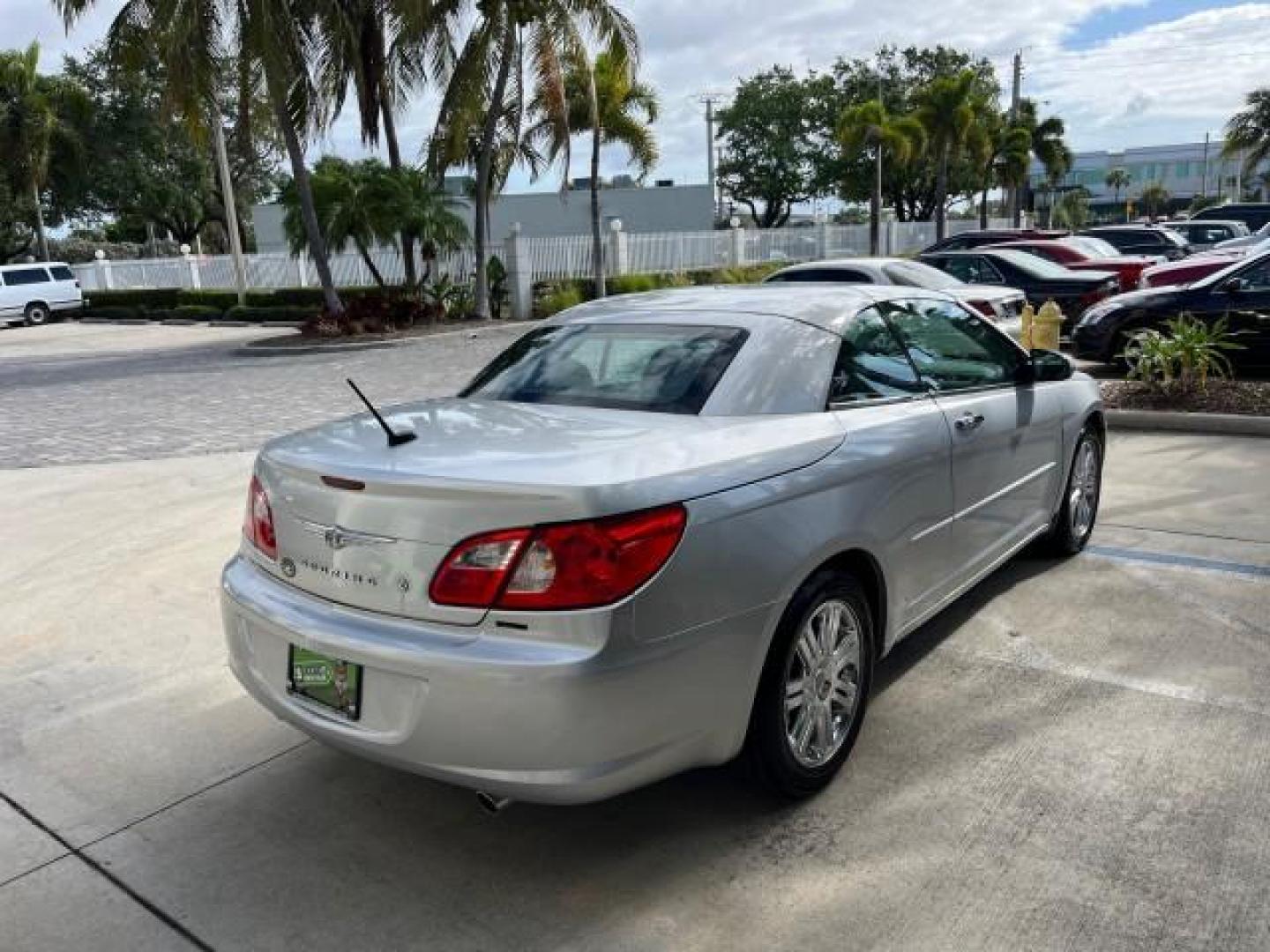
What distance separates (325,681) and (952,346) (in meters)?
2.89

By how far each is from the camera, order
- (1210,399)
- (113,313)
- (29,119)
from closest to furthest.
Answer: (1210,399) → (113,313) → (29,119)

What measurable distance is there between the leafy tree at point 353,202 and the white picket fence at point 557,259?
2878 mm

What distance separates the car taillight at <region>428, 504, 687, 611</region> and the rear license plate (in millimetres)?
395

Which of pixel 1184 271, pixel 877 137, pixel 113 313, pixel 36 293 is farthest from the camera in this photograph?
pixel 877 137

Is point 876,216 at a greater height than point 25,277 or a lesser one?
greater

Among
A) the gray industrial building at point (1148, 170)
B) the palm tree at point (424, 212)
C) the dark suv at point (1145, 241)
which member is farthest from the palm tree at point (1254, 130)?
the gray industrial building at point (1148, 170)

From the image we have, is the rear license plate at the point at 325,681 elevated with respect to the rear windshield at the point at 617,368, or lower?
lower

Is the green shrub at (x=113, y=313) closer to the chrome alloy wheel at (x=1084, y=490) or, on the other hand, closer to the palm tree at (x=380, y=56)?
the palm tree at (x=380, y=56)

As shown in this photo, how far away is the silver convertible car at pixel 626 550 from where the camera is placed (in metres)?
2.61

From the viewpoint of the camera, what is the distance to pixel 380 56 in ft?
72.1

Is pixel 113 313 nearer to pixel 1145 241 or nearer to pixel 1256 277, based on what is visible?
pixel 1145 241

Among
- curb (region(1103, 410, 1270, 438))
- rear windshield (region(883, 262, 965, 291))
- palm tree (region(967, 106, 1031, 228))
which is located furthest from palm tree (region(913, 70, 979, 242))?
curb (region(1103, 410, 1270, 438))

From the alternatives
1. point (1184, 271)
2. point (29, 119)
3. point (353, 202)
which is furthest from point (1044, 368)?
point (29, 119)

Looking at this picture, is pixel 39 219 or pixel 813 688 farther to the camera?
pixel 39 219
